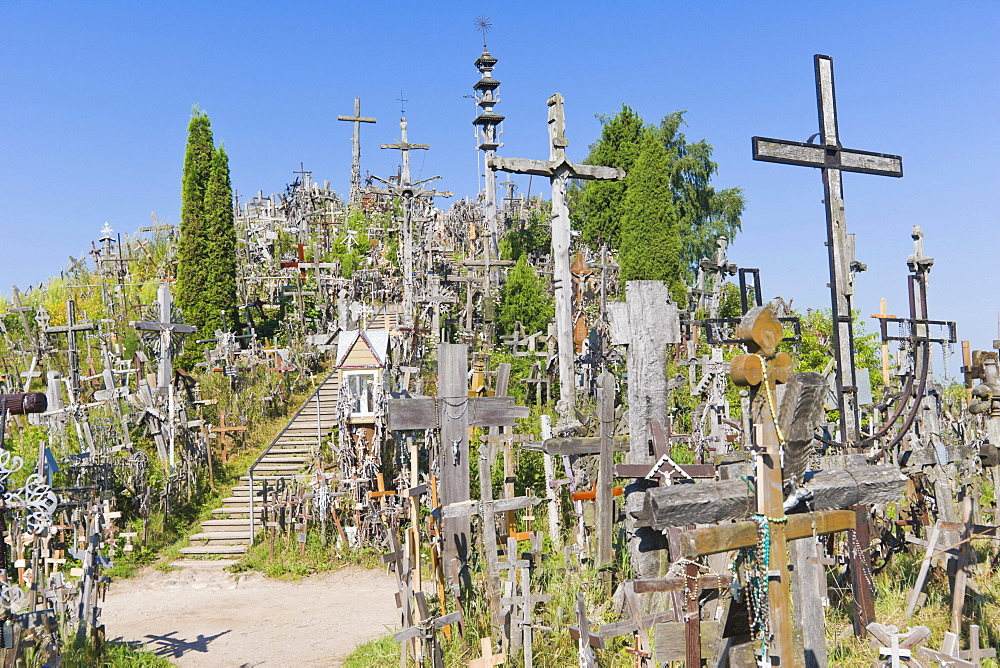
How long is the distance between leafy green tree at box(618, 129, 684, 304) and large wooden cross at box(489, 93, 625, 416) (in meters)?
13.0

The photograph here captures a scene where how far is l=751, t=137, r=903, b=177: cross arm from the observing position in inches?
304

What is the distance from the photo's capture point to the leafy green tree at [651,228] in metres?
26.4

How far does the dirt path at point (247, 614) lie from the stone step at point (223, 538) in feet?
2.19

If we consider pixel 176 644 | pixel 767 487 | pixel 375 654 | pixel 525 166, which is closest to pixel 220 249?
pixel 525 166

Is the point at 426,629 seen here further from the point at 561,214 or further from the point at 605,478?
the point at 561,214

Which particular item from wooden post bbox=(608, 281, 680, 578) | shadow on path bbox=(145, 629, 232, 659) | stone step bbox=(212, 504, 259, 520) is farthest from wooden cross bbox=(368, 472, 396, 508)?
wooden post bbox=(608, 281, 680, 578)

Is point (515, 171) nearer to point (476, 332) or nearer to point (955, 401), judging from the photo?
point (476, 332)

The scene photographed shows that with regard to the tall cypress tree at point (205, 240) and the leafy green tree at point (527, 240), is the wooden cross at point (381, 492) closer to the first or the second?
the tall cypress tree at point (205, 240)

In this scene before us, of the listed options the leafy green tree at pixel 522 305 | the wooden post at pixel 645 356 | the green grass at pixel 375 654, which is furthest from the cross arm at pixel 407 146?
the wooden post at pixel 645 356

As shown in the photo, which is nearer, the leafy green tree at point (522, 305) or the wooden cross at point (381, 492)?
the wooden cross at point (381, 492)

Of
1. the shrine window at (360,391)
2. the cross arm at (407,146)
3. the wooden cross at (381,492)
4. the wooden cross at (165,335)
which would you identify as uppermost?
the cross arm at (407,146)

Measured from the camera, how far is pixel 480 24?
36.6m

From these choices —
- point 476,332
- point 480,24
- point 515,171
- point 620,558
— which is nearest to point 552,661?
point 620,558

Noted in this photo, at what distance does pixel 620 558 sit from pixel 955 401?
1479 cm
